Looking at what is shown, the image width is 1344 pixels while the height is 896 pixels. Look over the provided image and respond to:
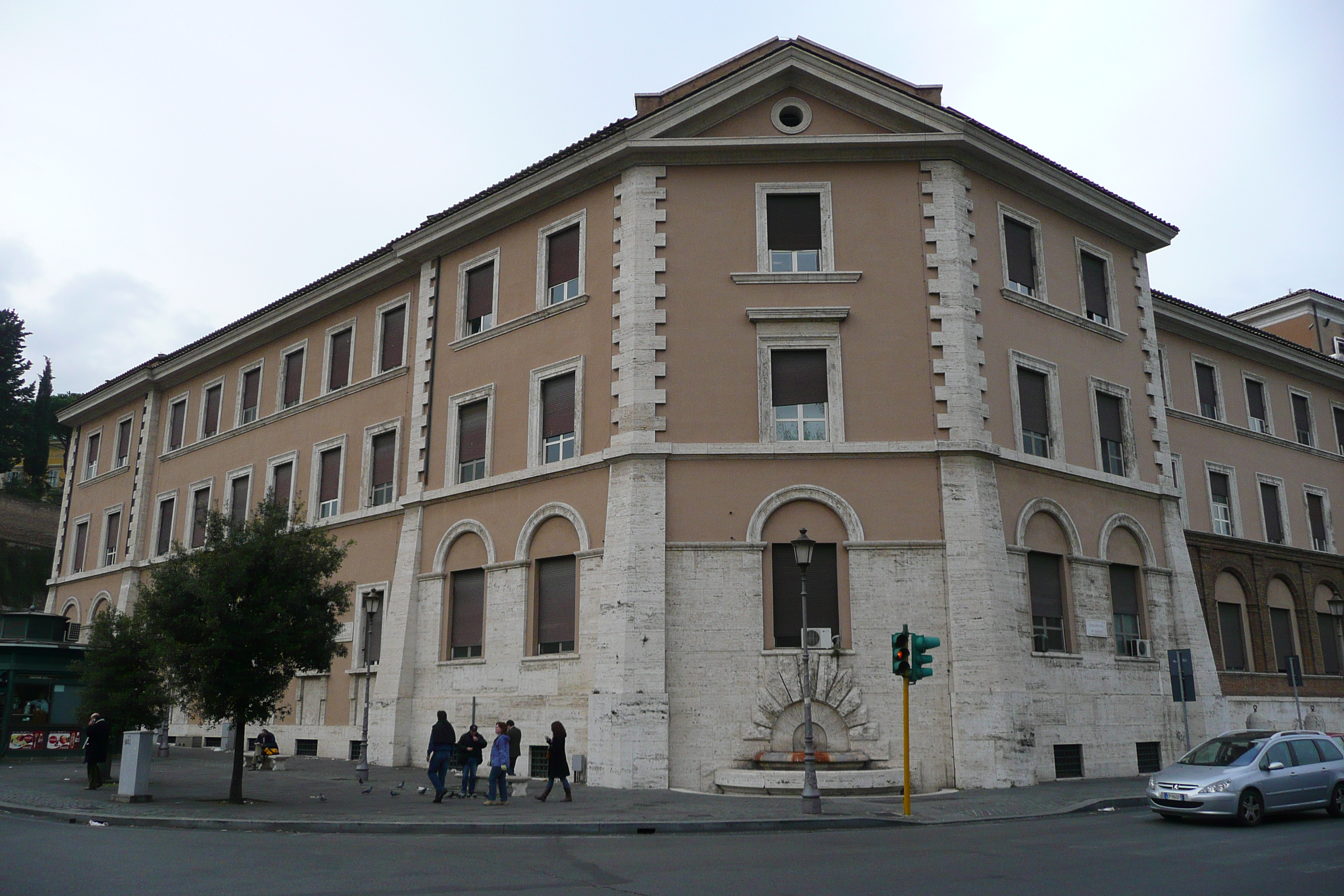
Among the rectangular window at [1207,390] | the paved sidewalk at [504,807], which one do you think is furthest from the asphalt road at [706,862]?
the rectangular window at [1207,390]

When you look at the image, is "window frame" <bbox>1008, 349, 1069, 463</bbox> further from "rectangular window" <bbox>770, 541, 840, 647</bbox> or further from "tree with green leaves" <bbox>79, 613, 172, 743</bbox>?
"tree with green leaves" <bbox>79, 613, 172, 743</bbox>

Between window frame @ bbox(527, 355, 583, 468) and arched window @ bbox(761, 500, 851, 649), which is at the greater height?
window frame @ bbox(527, 355, 583, 468)

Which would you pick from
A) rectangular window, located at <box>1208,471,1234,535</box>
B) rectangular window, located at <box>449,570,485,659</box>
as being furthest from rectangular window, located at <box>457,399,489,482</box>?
rectangular window, located at <box>1208,471,1234,535</box>

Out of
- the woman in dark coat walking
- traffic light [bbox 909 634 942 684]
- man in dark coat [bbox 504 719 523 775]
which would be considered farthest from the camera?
man in dark coat [bbox 504 719 523 775]

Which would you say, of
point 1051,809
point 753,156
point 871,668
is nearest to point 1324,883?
point 1051,809

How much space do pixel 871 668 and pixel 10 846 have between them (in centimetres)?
1414

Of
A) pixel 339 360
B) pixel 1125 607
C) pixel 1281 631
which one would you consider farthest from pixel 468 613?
pixel 1281 631

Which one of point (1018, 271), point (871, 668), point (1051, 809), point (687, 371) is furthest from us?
point (1018, 271)

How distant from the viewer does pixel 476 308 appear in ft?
89.6

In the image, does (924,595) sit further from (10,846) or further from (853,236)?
(10,846)

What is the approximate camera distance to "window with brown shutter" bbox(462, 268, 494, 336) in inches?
1061

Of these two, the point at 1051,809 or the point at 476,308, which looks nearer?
the point at 1051,809

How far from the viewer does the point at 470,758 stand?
19203 millimetres

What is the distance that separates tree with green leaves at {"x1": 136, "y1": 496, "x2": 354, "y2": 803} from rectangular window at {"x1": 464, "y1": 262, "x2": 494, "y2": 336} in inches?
343
